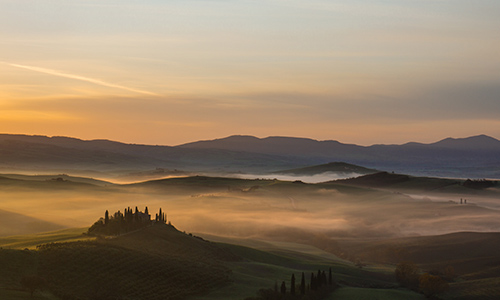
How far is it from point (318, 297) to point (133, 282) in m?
35.7

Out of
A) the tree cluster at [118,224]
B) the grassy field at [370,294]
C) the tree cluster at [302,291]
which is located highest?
the tree cluster at [118,224]

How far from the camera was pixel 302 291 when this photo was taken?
10619 centimetres

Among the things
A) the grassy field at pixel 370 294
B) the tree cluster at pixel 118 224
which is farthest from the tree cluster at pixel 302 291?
the tree cluster at pixel 118 224

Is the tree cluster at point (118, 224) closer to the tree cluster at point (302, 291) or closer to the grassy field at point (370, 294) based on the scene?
the tree cluster at point (302, 291)

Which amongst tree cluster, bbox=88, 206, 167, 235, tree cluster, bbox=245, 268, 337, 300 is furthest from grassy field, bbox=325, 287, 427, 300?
tree cluster, bbox=88, 206, 167, 235

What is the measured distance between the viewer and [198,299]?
98.7 meters

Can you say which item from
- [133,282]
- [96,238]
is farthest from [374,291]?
[96,238]

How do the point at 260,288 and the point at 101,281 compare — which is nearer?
the point at 101,281

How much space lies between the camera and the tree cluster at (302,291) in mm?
100562

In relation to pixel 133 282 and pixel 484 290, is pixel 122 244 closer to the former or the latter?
pixel 133 282

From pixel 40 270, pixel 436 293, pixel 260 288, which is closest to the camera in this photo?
pixel 40 270

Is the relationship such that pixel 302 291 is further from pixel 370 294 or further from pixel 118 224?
pixel 118 224

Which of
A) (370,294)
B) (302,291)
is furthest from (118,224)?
(370,294)

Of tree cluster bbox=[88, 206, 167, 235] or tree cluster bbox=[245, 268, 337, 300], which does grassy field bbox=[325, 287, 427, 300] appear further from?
tree cluster bbox=[88, 206, 167, 235]
